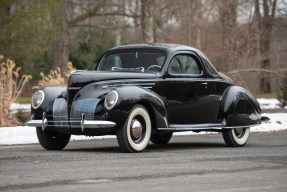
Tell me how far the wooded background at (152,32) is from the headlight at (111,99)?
14895mm

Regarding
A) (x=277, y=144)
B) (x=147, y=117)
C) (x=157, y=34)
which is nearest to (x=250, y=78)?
(x=157, y=34)

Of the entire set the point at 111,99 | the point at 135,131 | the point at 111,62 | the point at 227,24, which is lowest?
the point at 135,131

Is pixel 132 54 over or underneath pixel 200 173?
over

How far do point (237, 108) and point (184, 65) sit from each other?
4.14 feet

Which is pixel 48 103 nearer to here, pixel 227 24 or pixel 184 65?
pixel 184 65

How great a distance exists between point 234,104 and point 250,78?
73.2ft

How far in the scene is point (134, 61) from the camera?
14.1m

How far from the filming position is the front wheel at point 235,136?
14531 millimetres

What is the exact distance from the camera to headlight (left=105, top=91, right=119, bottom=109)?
479 inches

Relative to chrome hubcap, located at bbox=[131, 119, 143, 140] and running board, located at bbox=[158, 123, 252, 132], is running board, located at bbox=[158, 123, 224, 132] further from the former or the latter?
chrome hubcap, located at bbox=[131, 119, 143, 140]

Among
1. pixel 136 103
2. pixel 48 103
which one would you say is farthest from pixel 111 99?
pixel 48 103

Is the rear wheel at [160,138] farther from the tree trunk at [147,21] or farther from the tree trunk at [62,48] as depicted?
the tree trunk at [62,48]

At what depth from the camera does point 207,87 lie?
14.3 m

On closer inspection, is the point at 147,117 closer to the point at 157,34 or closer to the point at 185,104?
the point at 185,104
